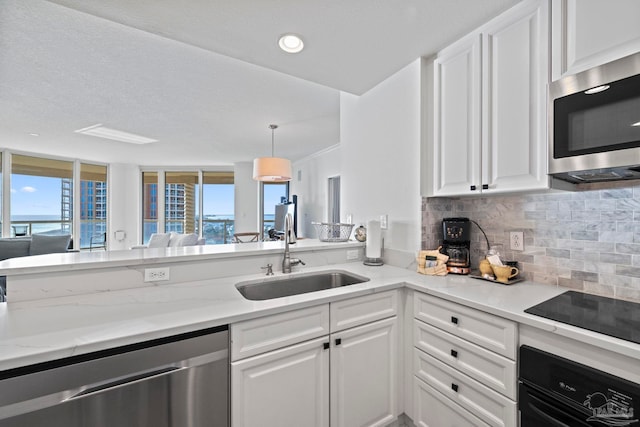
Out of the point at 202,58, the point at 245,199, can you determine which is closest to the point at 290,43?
the point at 202,58

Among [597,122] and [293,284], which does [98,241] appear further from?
[597,122]

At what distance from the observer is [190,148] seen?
17.7 ft

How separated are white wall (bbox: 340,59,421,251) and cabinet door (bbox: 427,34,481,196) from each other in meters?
0.14

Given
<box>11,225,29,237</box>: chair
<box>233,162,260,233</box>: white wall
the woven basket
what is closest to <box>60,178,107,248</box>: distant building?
<box>11,225,29,237</box>: chair

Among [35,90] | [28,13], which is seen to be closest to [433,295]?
[28,13]

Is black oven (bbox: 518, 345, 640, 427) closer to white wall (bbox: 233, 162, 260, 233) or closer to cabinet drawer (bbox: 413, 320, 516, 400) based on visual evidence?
cabinet drawer (bbox: 413, 320, 516, 400)

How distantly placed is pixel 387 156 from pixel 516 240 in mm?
1018

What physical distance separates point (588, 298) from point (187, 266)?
2007 millimetres

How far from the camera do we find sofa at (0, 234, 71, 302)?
413 cm

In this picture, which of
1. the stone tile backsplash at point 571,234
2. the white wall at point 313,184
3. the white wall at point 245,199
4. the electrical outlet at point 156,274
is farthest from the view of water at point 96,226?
the stone tile backsplash at point 571,234

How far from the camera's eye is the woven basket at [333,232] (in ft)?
7.22

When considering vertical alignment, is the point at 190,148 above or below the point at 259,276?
above

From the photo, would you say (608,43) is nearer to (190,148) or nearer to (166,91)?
(166,91)

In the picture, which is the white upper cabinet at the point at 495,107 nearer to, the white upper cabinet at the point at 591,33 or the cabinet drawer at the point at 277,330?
the white upper cabinet at the point at 591,33
